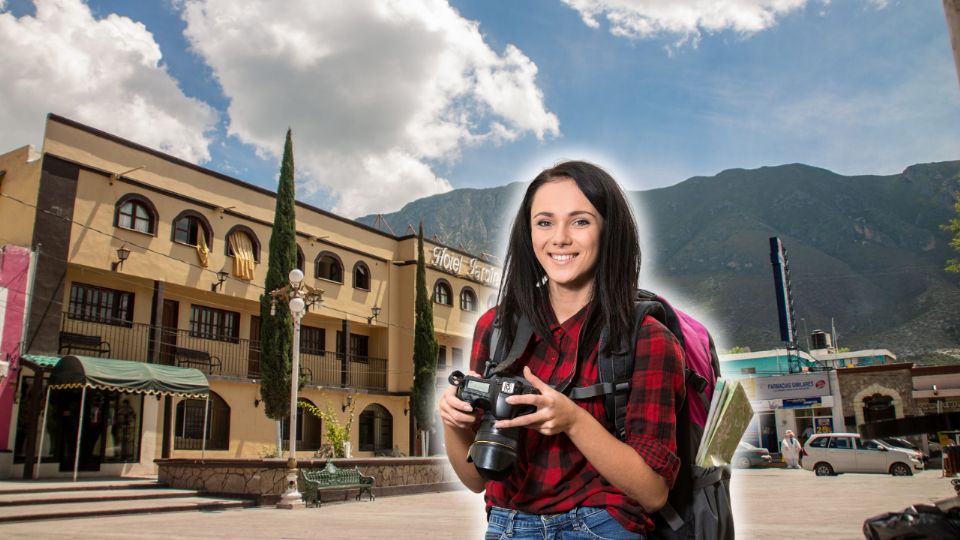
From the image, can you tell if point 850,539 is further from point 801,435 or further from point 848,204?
point 848,204

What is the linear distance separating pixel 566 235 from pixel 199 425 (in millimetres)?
22922

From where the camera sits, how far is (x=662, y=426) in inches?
58.3

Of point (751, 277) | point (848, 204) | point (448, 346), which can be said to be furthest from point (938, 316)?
point (448, 346)

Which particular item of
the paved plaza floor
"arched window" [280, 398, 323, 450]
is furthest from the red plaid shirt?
"arched window" [280, 398, 323, 450]

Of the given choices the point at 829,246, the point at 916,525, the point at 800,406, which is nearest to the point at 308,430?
the point at 800,406

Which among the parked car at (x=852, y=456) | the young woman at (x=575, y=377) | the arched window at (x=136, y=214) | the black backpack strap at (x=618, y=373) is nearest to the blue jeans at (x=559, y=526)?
the young woman at (x=575, y=377)

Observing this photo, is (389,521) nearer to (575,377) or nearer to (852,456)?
(575,377)

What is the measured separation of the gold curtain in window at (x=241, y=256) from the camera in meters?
23.7

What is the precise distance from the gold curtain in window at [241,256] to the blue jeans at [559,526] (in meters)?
23.5

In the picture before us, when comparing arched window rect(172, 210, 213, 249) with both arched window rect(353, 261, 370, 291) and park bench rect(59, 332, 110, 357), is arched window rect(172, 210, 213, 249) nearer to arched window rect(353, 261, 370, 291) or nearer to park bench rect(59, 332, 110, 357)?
park bench rect(59, 332, 110, 357)

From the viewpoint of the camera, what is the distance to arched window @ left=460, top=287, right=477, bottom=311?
3309 centimetres

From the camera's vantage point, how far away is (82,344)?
19.7 meters

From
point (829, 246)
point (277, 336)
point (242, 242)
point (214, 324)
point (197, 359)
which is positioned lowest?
point (197, 359)

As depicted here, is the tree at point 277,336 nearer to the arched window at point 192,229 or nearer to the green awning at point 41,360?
the arched window at point 192,229
